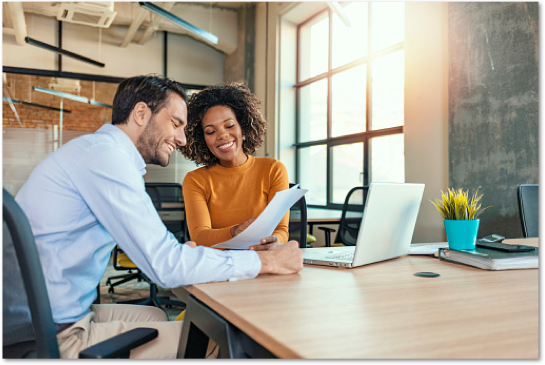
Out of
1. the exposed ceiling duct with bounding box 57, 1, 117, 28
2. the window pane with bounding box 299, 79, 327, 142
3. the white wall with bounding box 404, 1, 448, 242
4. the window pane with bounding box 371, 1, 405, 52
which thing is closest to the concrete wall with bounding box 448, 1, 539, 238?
the white wall with bounding box 404, 1, 448, 242

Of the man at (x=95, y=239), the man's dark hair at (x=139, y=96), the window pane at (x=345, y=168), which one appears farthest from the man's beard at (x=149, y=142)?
the window pane at (x=345, y=168)

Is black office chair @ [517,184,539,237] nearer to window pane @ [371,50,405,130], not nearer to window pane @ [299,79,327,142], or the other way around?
window pane @ [371,50,405,130]

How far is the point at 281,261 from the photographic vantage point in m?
1.23

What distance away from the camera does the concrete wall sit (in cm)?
306

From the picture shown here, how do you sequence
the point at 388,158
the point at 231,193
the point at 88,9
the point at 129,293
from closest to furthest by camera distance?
1. the point at 231,193
2. the point at 129,293
3. the point at 388,158
4. the point at 88,9

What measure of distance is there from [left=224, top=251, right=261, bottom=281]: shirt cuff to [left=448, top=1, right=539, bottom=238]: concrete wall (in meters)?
2.57

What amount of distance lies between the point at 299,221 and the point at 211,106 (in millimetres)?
804

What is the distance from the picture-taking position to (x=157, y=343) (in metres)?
1.12

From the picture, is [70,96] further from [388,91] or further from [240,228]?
[240,228]

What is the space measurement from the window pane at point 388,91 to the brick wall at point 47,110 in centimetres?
398

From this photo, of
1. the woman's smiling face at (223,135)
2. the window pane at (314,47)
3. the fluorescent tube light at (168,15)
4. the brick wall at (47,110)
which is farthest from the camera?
the brick wall at (47,110)

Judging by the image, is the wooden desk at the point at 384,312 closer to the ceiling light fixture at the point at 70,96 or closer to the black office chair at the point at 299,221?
the black office chair at the point at 299,221

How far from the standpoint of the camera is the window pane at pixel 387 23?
190 inches

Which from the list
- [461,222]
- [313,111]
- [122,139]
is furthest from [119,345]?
[313,111]
